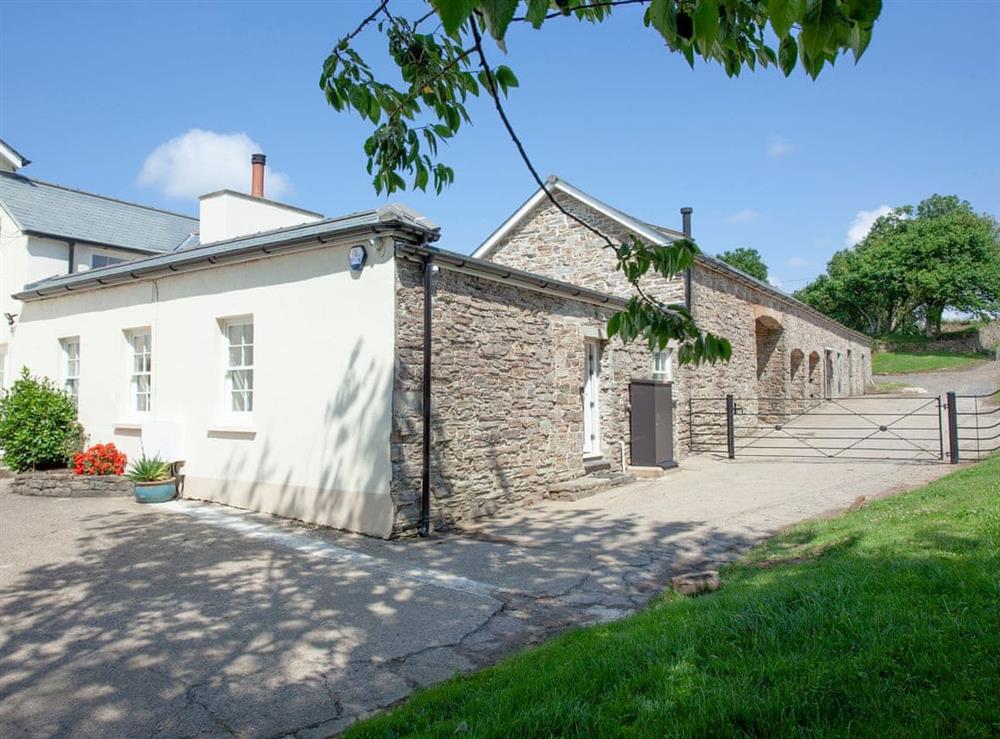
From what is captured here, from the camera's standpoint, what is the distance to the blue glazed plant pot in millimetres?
10102

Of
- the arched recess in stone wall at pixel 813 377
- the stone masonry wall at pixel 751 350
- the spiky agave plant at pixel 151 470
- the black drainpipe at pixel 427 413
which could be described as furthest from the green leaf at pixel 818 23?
the arched recess in stone wall at pixel 813 377

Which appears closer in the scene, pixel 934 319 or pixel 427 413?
pixel 427 413

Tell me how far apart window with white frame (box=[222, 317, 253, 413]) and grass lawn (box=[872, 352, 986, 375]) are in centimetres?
3946

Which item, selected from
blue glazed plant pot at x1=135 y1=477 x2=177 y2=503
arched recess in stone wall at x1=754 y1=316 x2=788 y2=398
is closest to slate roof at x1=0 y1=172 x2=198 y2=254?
blue glazed plant pot at x1=135 y1=477 x2=177 y2=503

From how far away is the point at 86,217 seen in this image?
56.2ft

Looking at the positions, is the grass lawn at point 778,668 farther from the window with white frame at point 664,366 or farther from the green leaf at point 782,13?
the window with white frame at point 664,366

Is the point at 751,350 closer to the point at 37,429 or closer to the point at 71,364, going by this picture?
the point at 71,364

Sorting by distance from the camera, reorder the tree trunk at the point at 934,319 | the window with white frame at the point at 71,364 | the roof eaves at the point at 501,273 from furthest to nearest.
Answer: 1. the tree trunk at the point at 934,319
2. the window with white frame at the point at 71,364
3. the roof eaves at the point at 501,273

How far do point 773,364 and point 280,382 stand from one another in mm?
17841

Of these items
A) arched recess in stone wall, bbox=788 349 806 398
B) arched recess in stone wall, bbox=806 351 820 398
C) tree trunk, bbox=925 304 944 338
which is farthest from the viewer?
tree trunk, bbox=925 304 944 338

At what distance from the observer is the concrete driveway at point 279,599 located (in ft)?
13.3

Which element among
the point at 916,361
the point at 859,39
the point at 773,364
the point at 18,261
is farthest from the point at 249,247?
the point at 916,361

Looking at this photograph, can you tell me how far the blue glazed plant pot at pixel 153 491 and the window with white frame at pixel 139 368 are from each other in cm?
191

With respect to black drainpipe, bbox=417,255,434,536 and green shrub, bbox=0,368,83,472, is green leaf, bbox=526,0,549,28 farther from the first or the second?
green shrub, bbox=0,368,83,472
